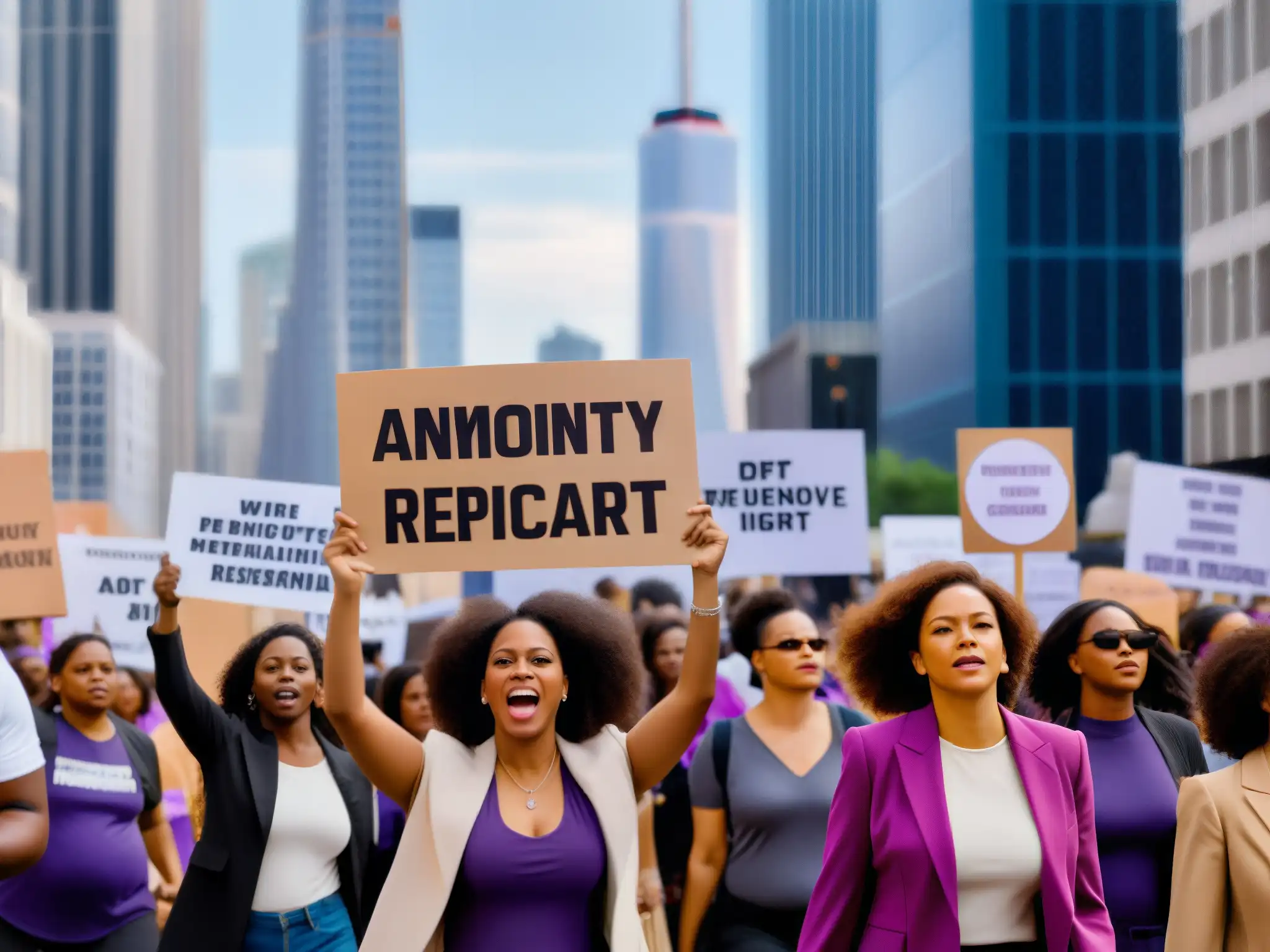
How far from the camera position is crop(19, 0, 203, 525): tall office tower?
488ft

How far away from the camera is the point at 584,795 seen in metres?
4.77

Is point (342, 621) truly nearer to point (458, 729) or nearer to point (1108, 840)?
point (458, 729)

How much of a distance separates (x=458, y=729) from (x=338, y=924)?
1.19 m

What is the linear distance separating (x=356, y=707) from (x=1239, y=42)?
44.9 metres

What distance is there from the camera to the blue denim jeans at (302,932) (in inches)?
224

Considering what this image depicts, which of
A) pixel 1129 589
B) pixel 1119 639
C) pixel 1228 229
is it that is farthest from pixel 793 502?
pixel 1228 229

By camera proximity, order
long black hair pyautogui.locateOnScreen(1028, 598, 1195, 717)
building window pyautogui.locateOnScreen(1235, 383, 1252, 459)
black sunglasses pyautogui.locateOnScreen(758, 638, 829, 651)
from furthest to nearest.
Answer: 1. building window pyautogui.locateOnScreen(1235, 383, 1252, 459)
2. black sunglasses pyautogui.locateOnScreen(758, 638, 829, 651)
3. long black hair pyautogui.locateOnScreen(1028, 598, 1195, 717)

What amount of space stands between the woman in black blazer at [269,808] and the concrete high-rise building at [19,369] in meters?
65.7

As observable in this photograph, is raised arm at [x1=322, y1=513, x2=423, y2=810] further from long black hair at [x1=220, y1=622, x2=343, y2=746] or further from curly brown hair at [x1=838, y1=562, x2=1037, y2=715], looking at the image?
long black hair at [x1=220, y1=622, x2=343, y2=746]

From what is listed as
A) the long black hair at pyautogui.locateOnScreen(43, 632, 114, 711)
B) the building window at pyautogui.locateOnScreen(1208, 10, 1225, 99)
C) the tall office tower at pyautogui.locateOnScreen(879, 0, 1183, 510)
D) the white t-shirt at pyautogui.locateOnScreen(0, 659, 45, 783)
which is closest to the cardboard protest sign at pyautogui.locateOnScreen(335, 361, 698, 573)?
the white t-shirt at pyautogui.locateOnScreen(0, 659, 45, 783)

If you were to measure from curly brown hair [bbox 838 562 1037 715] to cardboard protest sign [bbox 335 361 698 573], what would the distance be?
1.96 ft

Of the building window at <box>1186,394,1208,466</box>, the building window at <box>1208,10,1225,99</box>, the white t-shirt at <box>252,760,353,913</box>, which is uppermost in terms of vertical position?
the building window at <box>1208,10,1225,99</box>

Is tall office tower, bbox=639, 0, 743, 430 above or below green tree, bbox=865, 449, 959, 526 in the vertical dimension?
above

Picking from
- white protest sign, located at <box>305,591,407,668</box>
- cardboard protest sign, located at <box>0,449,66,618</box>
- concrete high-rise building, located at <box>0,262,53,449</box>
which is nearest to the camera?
cardboard protest sign, located at <box>0,449,66,618</box>
